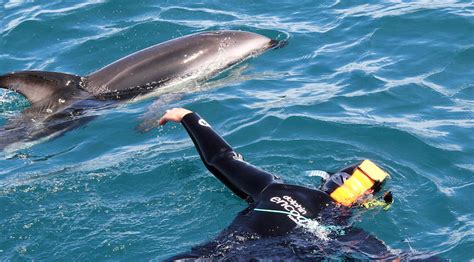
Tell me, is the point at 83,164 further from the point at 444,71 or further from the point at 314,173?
the point at 444,71

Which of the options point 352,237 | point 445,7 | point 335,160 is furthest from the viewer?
point 445,7

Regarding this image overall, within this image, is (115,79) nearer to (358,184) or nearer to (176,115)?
(176,115)

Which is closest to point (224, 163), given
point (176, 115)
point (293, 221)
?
point (176, 115)

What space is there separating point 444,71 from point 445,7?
235cm

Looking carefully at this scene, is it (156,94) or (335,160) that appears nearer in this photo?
(335,160)

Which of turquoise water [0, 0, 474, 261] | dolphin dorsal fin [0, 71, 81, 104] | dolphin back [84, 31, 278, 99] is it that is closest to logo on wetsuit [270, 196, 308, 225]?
turquoise water [0, 0, 474, 261]

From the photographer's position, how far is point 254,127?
9.84 m

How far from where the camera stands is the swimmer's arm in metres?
7.31

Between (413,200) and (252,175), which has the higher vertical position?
(252,175)

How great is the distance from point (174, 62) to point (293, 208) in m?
5.21

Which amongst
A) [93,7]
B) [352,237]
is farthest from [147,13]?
[352,237]

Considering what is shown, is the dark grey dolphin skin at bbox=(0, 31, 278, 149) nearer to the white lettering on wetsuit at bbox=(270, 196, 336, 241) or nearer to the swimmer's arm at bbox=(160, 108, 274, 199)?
the swimmer's arm at bbox=(160, 108, 274, 199)

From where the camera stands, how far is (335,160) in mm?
8750

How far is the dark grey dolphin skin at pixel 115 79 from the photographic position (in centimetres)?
1022
